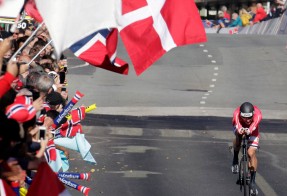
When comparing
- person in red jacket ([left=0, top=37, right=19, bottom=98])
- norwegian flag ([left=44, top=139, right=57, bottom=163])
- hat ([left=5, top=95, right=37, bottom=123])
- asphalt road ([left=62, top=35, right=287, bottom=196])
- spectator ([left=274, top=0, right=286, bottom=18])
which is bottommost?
spectator ([left=274, top=0, right=286, bottom=18])

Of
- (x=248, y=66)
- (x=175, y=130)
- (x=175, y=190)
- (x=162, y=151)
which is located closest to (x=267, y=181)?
(x=175, y=190)

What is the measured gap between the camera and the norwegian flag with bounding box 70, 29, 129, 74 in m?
11.6

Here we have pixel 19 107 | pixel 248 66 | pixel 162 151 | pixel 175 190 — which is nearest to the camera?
pixel 19 107

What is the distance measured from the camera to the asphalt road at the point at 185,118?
19766mm

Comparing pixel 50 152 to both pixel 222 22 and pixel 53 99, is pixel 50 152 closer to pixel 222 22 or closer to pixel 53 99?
pixel 53 99

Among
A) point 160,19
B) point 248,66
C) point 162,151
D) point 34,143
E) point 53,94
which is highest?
point 160,19

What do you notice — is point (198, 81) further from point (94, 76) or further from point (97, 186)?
point (97, 186)

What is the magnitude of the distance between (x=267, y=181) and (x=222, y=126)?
28.3ft

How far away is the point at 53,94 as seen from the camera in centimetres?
1634

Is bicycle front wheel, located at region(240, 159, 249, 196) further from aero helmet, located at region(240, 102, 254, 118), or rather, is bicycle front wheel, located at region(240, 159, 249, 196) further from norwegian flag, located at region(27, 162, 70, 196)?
norwegian flag, located at region(27, 162, 70, 196)

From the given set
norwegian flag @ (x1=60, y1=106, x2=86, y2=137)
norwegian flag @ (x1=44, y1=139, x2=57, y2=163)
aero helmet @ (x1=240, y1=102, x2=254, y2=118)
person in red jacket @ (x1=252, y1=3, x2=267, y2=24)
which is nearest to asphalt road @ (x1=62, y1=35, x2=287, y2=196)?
aero helmet @ (x1=240, y1=102, x2=254, y2=118)

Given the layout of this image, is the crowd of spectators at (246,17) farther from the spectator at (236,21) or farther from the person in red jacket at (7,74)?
the person in red jacket at (7,74)

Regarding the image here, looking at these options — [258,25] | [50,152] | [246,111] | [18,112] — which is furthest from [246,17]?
[18,112]

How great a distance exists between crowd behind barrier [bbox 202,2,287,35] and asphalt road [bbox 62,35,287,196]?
5.56 metres
